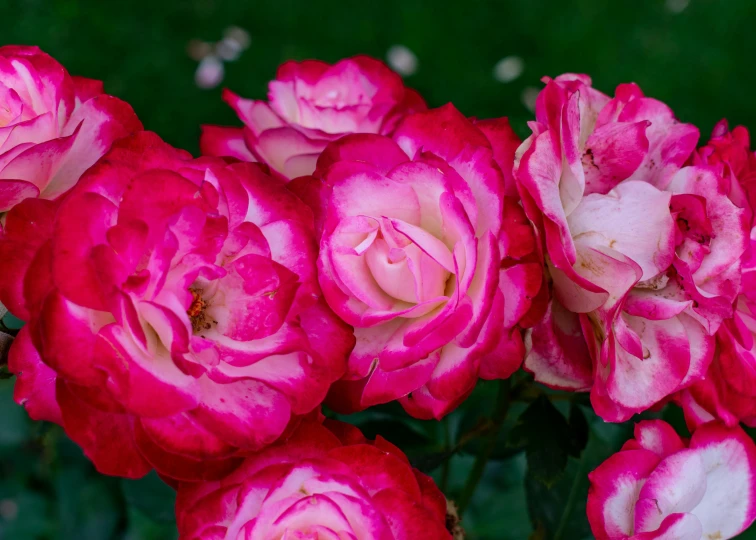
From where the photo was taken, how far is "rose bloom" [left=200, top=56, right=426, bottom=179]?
0.59 m

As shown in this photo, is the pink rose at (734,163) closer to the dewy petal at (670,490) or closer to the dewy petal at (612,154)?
the dewy petal at (612,154)

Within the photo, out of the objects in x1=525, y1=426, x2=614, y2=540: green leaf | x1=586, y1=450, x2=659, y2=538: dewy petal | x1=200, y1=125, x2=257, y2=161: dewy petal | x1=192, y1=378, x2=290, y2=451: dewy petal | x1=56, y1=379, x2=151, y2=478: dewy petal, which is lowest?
x1=525, y1=426, x2=614, y2=540: green leaf

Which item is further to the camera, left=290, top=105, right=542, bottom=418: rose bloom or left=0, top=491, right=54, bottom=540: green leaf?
left=0, top=491, right=54, bottom=540: green leaf

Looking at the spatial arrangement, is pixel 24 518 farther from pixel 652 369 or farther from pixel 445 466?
pixel 652 369

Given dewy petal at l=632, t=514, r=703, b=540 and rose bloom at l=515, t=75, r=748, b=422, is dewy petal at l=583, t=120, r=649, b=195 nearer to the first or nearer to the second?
rose bloom at l=515, t=75, r=748, b=422

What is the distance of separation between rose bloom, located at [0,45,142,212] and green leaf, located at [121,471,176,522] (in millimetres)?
493

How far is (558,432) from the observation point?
663mm

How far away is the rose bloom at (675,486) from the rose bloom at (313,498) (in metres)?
0.13

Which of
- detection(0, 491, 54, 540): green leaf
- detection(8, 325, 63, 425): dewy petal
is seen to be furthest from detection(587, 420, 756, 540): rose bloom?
detection(0, 491, 54, 540): green leaf

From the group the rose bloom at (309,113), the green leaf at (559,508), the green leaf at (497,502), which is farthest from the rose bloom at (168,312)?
the green leaf at (497,502)

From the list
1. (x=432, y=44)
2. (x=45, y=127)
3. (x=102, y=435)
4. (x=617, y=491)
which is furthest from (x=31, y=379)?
(x=432, y=44)

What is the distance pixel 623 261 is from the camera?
49 cm

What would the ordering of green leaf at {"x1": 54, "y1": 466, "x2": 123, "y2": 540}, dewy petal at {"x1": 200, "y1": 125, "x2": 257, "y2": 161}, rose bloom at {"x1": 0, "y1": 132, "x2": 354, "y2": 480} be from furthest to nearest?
green leaf at {"x1": 54, "y1": 466, "x2": 123, "y2": 540}, dewy petal at {"x1": 200, "y1": 125, "x2": 257, "y2": 161}, rose bloom at {"x1": 0, "y1": 132, "x2": 354, "y2": 480}

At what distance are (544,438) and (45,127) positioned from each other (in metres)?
0.45
